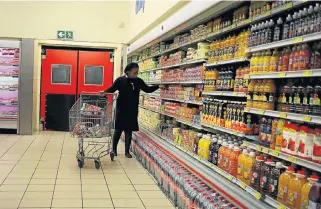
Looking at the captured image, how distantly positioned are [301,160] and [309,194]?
0.22 meters

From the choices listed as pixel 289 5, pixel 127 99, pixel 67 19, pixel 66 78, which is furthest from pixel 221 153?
pixel 66 78

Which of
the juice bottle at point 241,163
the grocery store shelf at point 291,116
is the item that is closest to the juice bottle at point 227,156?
the juice bottle at point 241,163

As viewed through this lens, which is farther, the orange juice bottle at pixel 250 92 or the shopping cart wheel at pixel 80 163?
the shopping cart wheel at pixel 80 163

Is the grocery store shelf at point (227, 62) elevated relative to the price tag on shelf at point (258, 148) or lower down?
elevated

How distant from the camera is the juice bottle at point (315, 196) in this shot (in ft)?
7.14

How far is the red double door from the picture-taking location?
10.3 meters

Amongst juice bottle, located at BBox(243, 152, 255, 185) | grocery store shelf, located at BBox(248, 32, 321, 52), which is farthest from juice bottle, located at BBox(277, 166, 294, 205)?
grocery store shelf, located at BBox(248, 32, 321, 52)

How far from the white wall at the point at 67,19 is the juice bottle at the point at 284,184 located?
813 cm

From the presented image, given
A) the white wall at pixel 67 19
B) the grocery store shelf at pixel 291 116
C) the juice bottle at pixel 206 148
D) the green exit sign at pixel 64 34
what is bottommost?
the juice bottle at pixel 206 148

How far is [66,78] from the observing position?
1045 centimetres

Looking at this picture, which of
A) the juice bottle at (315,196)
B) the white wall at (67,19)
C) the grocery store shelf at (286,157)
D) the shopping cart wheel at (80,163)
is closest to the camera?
the juice bottle at (315,196)

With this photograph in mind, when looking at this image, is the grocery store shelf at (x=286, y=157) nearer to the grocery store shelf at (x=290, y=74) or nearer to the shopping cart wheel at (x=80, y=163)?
the grocery store shelf at (x=290, y=74)

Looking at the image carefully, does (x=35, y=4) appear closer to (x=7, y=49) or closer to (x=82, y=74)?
(x=7, y=49)

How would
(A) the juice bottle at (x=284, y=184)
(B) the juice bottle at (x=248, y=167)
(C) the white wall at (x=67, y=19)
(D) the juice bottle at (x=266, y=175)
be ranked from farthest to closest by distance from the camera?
(C) the white wall at (x=67, y=19), (B) the juice bottle at (x=248, y=167), (D) the juice bottle at (x=266, y=175), (A) the juice bottle at (x=284, y=184)
